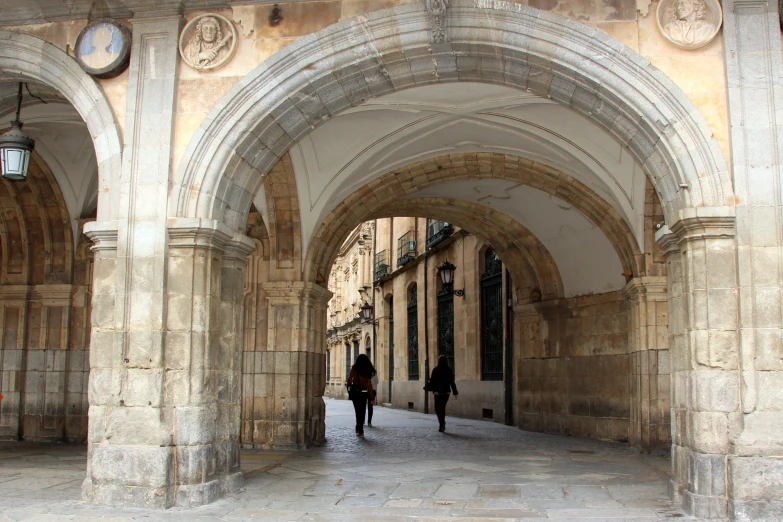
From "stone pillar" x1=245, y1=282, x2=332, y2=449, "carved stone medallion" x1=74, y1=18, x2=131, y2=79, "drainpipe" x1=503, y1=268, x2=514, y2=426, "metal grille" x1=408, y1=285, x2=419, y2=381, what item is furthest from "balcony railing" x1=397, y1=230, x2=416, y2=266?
"carved stone medallion" x1=74, y1=18, x2=131, y2=79

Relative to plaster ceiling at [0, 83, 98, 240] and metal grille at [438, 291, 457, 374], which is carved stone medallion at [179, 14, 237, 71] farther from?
metal grille at [438, 291, 457, 374]

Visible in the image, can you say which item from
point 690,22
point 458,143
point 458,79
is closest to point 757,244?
point 690,22

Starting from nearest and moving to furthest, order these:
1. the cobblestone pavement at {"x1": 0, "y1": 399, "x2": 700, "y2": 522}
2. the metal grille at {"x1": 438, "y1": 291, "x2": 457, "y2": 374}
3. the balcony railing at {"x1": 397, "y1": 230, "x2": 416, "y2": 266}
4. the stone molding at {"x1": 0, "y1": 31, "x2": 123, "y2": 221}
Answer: the cobblestone pavement at {"x1": 0, "y1": 399, "x2": 700, "y2": 522} < the stone molding at {"x1": 0, "y1": 31, "x2": 123, "y2": 221} < the metal grille at {"x1": 438, "y1": 291, "x2": 457, "y2": 374} < the balcony railing at {"x1": 397, "y1": 230, "x2": 416, "y2": 266}

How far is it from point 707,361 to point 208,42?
15.2 feet

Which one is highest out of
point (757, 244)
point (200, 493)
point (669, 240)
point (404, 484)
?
point (669, 240)

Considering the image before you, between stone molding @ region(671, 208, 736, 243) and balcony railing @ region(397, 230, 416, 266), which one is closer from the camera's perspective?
stone molding @ region(671, 208, 736, 243)

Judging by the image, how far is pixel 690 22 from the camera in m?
6.14

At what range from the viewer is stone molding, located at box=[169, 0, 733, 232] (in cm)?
607

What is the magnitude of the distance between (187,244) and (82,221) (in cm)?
529

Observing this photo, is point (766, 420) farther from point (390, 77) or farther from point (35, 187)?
point (35, 187)

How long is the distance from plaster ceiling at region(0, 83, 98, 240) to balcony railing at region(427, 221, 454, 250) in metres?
8.84

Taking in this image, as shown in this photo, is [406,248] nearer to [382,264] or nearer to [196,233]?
[382,264]

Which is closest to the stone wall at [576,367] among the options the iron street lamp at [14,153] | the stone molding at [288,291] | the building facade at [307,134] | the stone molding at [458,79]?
the building facade at [307,134]

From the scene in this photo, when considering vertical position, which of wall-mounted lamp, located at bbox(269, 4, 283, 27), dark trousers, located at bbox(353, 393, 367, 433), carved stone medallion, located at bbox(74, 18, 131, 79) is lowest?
dark trousers, located at bbox(353, 393, 367, 433)
